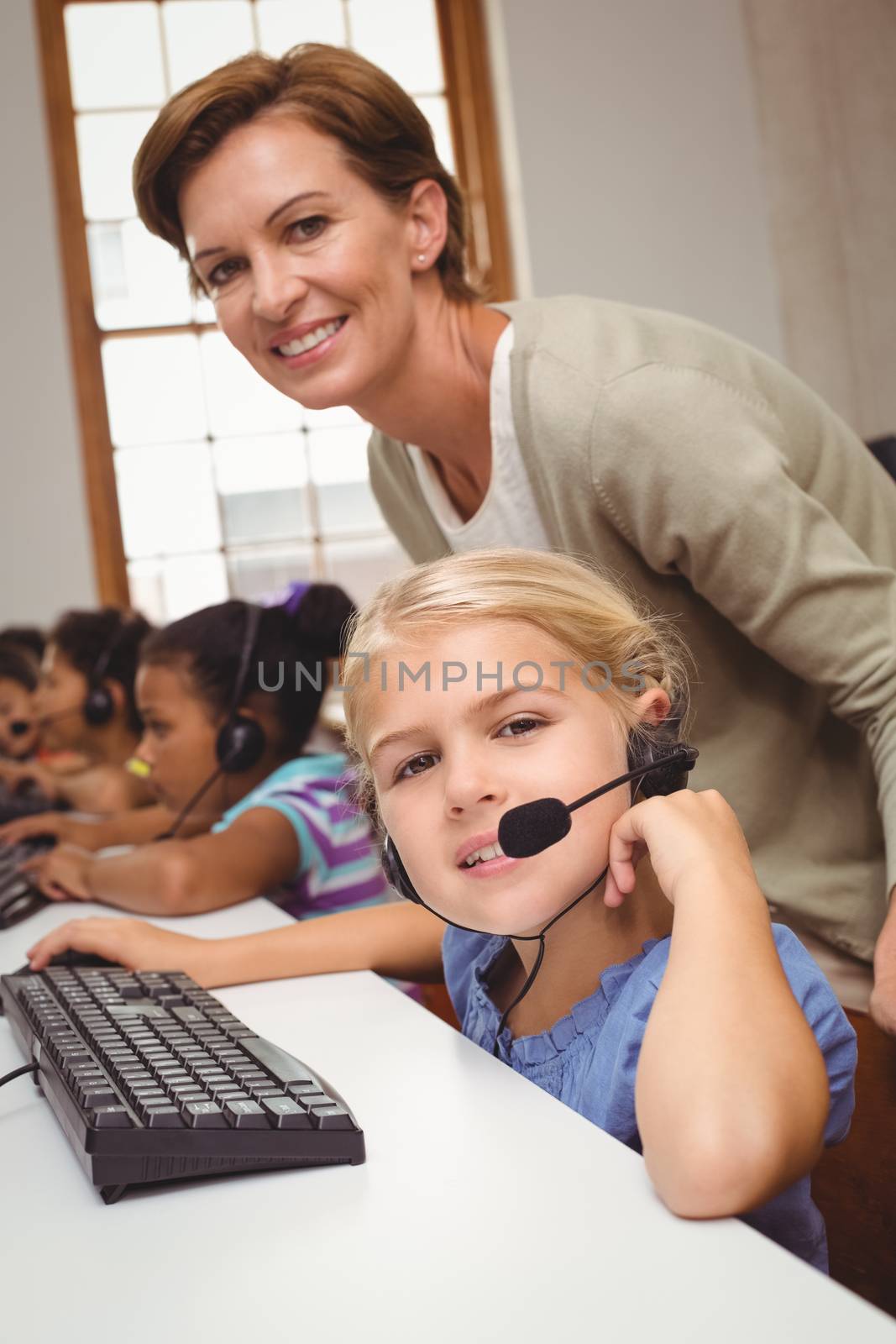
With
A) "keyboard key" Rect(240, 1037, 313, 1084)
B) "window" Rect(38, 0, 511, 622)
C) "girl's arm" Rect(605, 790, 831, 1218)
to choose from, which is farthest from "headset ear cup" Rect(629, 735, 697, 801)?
"window" Rect(38, 0, 511, 622)

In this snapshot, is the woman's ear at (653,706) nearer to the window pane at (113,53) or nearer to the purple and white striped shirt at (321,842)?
the purple and white striped shirt at (321,842)

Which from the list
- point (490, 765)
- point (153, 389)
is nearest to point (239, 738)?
point (490, 765)

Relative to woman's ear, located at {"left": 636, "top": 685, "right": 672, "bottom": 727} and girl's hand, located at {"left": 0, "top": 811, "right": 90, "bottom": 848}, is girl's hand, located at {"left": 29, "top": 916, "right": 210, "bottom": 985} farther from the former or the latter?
girl's hand, located at {"left": 0, "top": 811, "right": 90, "bottom": 848}

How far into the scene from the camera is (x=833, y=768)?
3.62 feet

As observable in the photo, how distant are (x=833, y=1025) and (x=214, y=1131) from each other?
0.32 m

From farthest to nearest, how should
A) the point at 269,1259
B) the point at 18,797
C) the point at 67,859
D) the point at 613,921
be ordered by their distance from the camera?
the point at 18,797 < the point at 67,859 < the point at 613,921 < the point at 269,1259

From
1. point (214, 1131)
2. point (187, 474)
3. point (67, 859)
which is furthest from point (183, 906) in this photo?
point (187, 474)

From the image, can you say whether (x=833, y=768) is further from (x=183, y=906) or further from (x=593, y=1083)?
(x=183, y=906)

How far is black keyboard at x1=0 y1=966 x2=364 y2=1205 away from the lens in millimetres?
598

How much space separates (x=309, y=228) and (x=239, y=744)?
2.46ft

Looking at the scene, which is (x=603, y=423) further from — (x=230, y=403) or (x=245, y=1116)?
(x=230, y=403)

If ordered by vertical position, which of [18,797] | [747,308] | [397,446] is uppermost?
[747,308]

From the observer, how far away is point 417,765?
0.79m

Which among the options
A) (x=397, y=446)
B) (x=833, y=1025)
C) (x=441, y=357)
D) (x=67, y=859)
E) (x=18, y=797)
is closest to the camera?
(x=833, y=1025)
